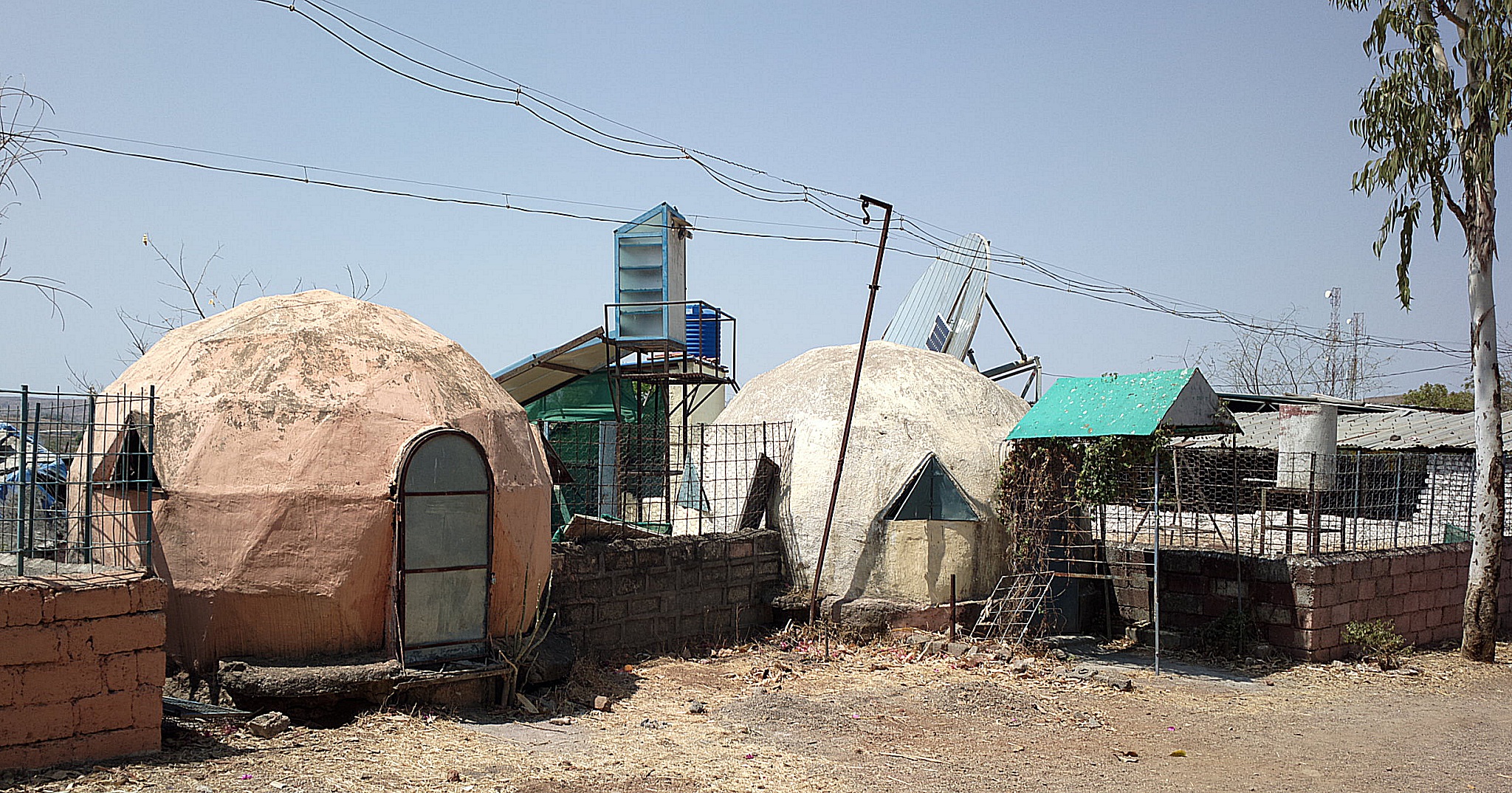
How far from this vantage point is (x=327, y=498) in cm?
840

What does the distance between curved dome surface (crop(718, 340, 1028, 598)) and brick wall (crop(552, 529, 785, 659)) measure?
620 mm

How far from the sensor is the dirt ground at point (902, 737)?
727 centimetres

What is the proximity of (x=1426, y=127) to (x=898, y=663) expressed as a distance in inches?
312

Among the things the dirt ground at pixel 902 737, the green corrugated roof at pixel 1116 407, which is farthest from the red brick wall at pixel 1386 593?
the green corrugated roof at pixel 1116 407

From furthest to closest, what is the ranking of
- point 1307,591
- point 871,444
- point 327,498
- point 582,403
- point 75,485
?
point 582,403 → point 871,444 → point 1307,591 → point 327,498 → point 75,485

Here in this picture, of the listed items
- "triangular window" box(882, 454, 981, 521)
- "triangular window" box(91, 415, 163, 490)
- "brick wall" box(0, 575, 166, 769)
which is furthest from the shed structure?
"triangular window" box(882, 454, 981, 521)

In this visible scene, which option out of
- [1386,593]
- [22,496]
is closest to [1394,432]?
[1386,593]

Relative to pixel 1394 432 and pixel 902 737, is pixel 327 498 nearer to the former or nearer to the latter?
pixel 902 737

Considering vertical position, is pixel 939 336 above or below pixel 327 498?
above

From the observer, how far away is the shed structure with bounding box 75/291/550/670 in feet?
27.0

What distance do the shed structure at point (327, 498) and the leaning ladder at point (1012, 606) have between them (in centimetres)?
537

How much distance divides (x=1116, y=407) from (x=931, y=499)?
229cm

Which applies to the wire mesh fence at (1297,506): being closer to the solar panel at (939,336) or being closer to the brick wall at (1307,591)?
the brick wall at (1307,591)

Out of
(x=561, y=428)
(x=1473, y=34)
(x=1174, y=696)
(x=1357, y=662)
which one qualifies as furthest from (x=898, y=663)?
(x=561, y=428)
